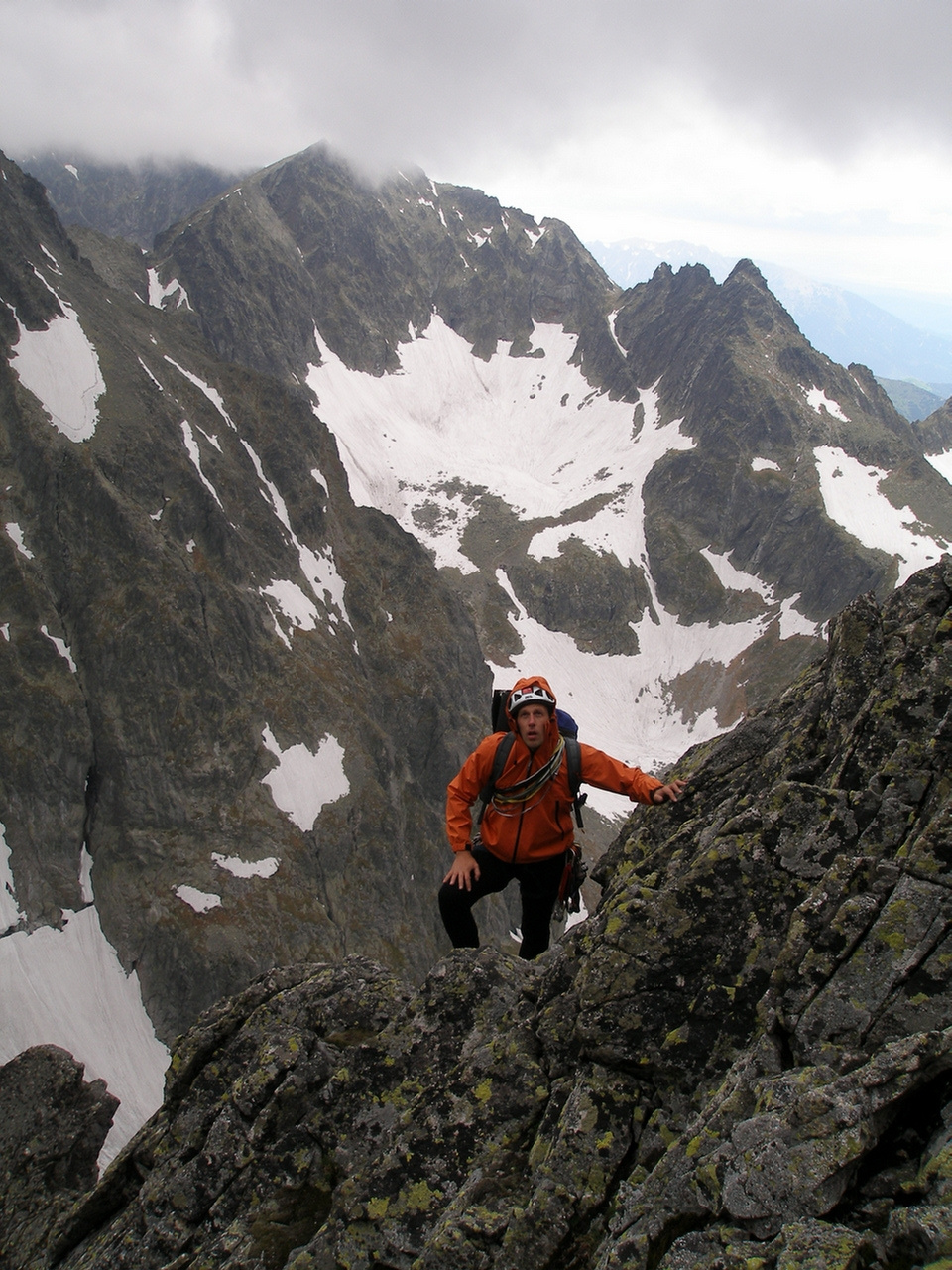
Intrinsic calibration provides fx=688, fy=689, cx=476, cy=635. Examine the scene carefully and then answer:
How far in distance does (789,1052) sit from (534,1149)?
315 cm

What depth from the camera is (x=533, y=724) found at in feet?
31.8

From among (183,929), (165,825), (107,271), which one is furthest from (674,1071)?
(107,271)

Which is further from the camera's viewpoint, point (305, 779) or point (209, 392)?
point (209, 392)

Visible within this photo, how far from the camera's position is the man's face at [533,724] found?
31.8 feet

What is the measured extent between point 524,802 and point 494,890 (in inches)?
64.8

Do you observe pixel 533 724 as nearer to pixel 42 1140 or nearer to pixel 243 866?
pixel 42 1140

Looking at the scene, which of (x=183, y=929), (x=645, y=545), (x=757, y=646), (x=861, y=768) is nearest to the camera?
(x=861, y=768)

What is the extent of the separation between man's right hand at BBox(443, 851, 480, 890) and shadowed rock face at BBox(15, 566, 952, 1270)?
162 centimetres

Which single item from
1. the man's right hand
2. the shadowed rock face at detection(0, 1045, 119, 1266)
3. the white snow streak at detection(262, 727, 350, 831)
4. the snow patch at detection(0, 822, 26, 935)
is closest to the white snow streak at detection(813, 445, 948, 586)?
the white snow streak at detection(262, 727, 350, 831)

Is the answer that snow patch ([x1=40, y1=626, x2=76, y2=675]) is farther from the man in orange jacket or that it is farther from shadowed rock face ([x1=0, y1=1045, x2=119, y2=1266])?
the man in orange jacket

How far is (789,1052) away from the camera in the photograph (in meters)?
6.53

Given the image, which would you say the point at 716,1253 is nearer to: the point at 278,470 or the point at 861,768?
the point at 861,768

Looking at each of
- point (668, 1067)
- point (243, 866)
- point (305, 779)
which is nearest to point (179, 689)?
point (305, 779)

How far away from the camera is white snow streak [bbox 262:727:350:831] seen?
7100 centimetres
